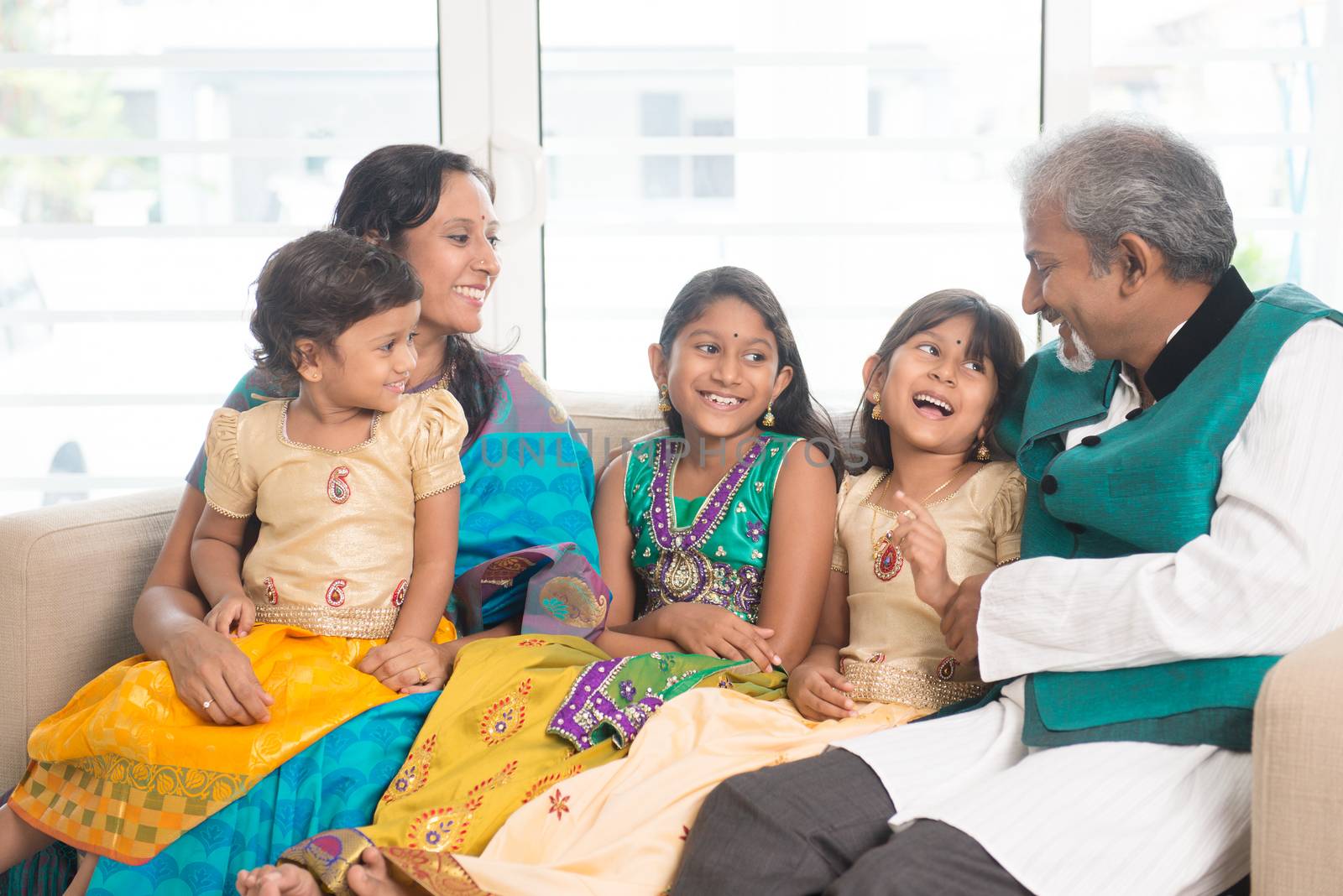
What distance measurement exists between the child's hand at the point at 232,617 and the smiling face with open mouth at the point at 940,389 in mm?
987

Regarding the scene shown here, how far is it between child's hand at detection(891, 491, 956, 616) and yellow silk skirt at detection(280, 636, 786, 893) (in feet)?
0.94

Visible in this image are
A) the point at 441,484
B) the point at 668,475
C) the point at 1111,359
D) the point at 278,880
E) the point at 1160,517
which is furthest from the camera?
the point at 668,475

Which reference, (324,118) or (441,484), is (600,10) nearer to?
(324,118)

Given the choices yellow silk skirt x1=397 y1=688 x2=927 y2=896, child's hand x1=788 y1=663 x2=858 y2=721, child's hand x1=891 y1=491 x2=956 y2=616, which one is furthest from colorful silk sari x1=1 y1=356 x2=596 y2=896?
child's hand x1=891 y1=491 x2=956 y2=616

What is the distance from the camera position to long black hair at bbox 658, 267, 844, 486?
1.99 meters

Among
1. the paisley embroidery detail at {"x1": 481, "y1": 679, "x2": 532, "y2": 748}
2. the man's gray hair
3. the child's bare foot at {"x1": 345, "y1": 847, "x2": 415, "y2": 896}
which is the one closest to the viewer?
the child's bare foot at {"x1": 345, "y1": 847, "x2": 415, "y2": 896}

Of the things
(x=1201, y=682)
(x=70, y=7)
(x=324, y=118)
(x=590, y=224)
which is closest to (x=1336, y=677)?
(x=1201, y=682)

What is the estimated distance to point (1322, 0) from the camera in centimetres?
271

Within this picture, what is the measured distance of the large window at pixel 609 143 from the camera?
275cm

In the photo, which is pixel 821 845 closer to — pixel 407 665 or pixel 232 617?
pixel 407 665

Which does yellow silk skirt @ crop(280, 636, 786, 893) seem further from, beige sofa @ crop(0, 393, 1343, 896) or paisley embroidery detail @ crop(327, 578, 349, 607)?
beige sofa @ crop(0, 393, 1343, 896)

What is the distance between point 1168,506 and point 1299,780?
0.36 m

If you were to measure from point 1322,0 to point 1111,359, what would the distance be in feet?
5.60

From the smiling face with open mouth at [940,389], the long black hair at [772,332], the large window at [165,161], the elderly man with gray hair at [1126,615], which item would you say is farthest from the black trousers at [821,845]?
the large window at [165,161]
